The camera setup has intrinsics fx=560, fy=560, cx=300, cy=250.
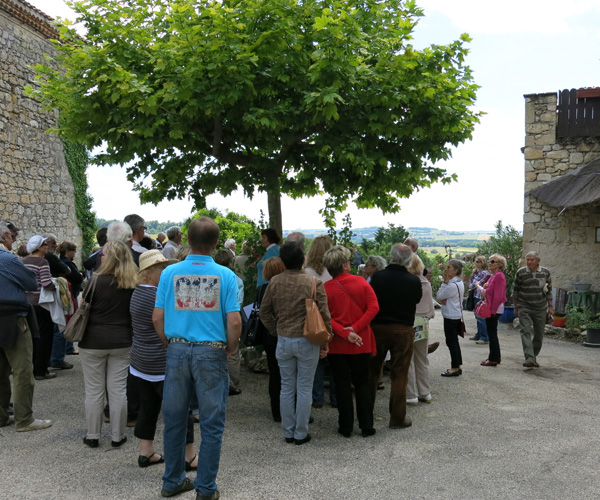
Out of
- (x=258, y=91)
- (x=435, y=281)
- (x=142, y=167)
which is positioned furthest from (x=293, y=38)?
(x=435, y=281)

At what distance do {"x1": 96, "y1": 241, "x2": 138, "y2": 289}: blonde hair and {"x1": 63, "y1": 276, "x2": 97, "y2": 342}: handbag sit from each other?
157 millimetres

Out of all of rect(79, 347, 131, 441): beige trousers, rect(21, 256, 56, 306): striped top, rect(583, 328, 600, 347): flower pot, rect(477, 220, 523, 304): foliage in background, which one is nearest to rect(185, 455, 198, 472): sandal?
rect(79, 347, 131, 441): beige trousers

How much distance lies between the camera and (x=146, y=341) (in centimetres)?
449

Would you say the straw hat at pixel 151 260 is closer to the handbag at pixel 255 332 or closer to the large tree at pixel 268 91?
the handbag at pixel 255 332

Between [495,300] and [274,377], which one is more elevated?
[495,300]

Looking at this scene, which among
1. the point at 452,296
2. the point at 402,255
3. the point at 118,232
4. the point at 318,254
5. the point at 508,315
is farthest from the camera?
the point at 508,315

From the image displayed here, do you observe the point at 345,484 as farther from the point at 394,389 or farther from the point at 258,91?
the point at 258,91

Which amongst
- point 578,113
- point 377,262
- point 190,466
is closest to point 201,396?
point 190,466

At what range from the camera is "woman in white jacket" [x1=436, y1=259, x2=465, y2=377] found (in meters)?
7.86

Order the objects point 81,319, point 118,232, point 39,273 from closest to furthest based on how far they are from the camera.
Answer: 1. point 81,319
2. point 118,232
3. point 39,273

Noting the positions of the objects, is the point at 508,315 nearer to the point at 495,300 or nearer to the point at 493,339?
the point at 493,339

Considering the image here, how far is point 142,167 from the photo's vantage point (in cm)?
789

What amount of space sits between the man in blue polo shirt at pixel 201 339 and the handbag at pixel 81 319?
1.33 meters

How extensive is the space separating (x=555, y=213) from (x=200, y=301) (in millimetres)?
11549
